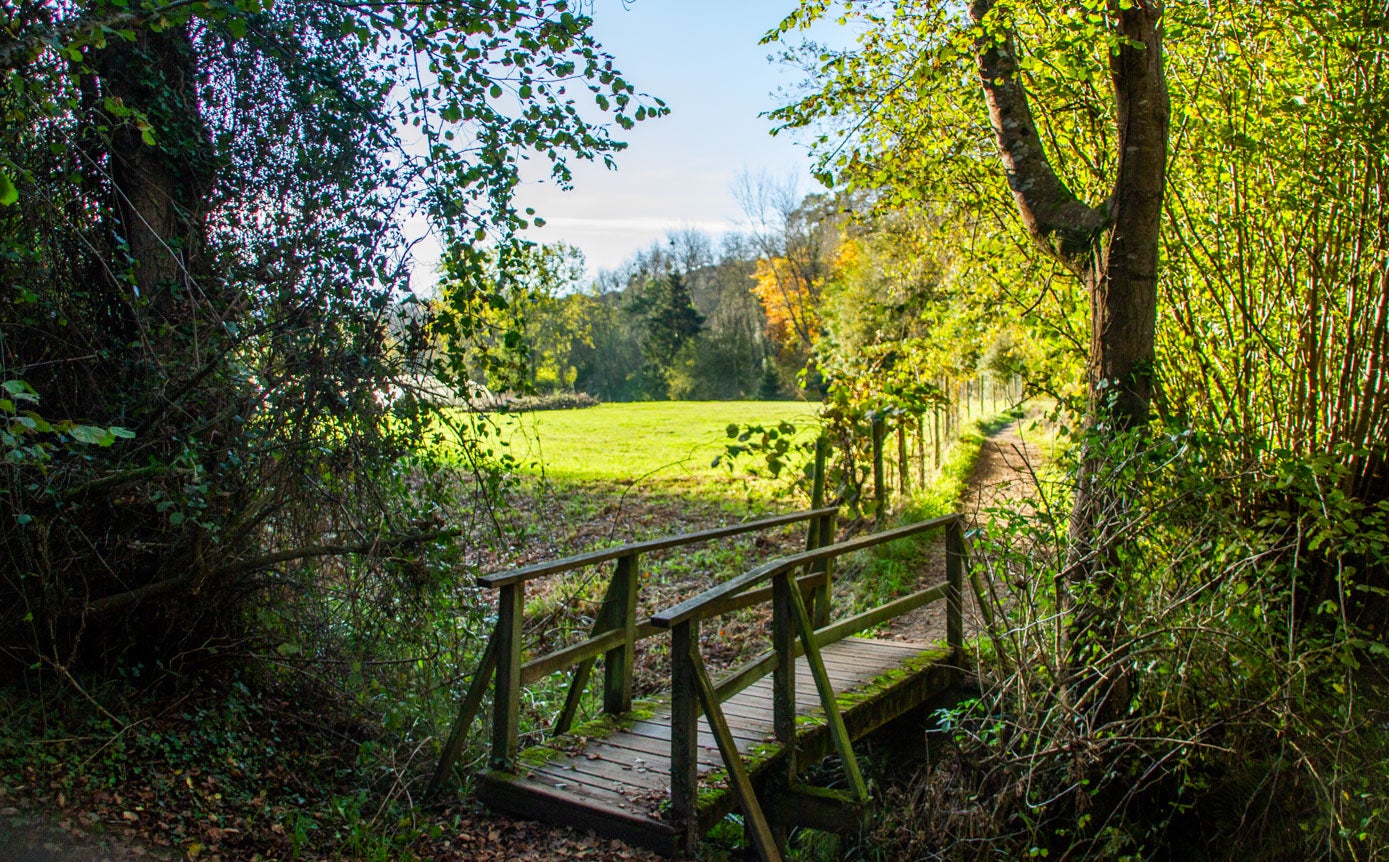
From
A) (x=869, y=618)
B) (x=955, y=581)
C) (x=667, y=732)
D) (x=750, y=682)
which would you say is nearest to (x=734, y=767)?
(x=750, y=682)

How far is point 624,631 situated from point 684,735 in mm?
1233

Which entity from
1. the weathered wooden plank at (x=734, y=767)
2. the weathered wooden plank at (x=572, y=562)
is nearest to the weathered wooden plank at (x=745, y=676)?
the weathered wooden plank at (x=734, y=767)

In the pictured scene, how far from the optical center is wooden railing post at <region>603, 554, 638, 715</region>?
18.1ft

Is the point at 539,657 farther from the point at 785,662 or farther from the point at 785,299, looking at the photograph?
the point at 785,299

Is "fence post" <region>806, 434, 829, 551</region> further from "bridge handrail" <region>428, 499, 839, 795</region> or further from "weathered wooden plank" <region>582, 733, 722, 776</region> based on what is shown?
"weathered wooden plank" <region>582, 733, 722, 776</region>

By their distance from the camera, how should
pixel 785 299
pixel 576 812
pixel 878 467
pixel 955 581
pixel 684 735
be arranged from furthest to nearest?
1. pixel 785 299
2. pixel 878 467
3. pixel 955 581
4. pixel 576 812
5. pixel 684 735

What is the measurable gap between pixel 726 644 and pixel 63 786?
5750mm

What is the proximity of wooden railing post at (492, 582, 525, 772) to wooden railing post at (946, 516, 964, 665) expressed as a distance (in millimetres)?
3464

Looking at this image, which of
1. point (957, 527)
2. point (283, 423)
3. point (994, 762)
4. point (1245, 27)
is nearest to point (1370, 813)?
point (994, 762)

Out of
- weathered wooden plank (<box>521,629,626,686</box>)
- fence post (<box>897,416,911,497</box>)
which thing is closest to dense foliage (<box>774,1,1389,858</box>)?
weathered wooden plank (<box>521,629,626,686</box>)

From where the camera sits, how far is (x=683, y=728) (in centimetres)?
443

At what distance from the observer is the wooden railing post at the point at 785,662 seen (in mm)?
5133

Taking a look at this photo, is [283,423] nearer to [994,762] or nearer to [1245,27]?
[994,762]

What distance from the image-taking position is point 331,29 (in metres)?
5.96
